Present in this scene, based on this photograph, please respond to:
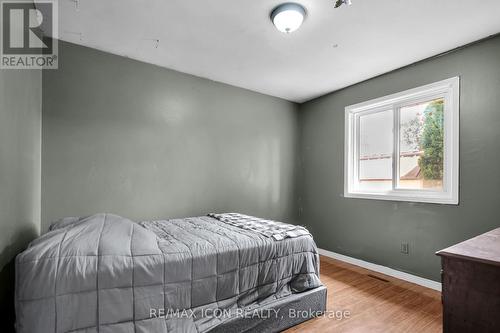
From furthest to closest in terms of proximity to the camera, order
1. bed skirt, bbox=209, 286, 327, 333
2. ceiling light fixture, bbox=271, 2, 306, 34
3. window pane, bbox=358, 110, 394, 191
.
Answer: window pane, bbox=358, 110, 394, 191
ceiling light fixture, bbox=271, 2, 306, 34
bed skirt, bbox=209, 286, 327, 333

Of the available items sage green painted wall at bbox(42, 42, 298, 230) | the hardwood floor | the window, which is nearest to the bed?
the hardwood floor

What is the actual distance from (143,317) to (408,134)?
131 inches

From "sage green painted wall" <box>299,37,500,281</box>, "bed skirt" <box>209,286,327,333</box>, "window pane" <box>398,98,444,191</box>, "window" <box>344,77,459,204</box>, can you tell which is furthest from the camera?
"window pane" <box>398,98,444,191</box>

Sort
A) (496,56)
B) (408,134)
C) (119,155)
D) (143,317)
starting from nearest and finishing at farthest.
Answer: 1. (143,317)
2. (496,56)
3. (119,155)
4. (408,134)

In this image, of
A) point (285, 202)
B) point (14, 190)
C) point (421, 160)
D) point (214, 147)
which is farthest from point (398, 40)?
point (14, 190)

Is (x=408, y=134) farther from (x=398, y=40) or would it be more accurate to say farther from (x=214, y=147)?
(x=214, y=147)

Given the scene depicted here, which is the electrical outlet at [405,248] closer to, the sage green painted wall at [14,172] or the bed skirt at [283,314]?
the bed skirt at [283,314]

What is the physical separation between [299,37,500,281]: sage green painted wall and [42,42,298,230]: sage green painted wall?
0.63 meters

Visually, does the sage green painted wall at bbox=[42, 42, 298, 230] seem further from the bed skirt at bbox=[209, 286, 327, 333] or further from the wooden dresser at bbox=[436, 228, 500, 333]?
the wooden dresser at bbox=[436, 228, 500, 333]

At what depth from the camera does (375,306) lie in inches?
90.0

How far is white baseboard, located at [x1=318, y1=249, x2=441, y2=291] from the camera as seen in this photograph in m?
2.67

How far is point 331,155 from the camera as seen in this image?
12.6 ft

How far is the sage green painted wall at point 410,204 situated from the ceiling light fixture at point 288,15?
5.84 ft

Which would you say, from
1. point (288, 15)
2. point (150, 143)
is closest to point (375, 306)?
point (288, 15)
